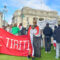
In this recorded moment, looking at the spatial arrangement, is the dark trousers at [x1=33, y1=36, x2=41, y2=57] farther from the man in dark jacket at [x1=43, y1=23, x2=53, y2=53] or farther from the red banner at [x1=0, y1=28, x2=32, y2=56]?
the man in dark jacket at [x1=43, y1=23, x2=53, y2=53]

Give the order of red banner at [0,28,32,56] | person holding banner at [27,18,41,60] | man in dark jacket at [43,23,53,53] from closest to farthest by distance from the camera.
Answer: person holding banner at [27,18,41,60], red banner at [0,28,32,56], man in dark jacket at [43,23,53,53]

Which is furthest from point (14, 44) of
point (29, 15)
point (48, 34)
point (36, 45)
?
point (29, 15)

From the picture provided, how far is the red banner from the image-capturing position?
23.9 feet

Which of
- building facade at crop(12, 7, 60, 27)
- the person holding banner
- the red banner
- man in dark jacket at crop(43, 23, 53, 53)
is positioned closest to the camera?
the person holding banner

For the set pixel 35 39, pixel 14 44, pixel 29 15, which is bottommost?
pixel 14 44

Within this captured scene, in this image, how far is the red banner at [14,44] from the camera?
7281 mm

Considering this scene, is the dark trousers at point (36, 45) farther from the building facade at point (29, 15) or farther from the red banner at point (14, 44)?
the building facade at point (29, 15)

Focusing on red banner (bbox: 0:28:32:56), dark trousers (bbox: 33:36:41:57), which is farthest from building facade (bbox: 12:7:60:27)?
dark trousers (bbox: 33:36:41:57)

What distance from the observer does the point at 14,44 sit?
7555 mm

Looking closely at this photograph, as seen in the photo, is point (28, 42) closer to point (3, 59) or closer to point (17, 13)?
point (3, 59)

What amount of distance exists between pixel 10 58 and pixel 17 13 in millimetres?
77976

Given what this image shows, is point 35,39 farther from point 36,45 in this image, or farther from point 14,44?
point 14,44

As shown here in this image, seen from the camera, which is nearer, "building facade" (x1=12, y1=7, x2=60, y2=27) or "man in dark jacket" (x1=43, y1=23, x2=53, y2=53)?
"man in dark jacket" (x1=43, y1=23, x2=53, y2=53)

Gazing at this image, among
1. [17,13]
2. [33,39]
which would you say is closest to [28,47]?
[33,39]
